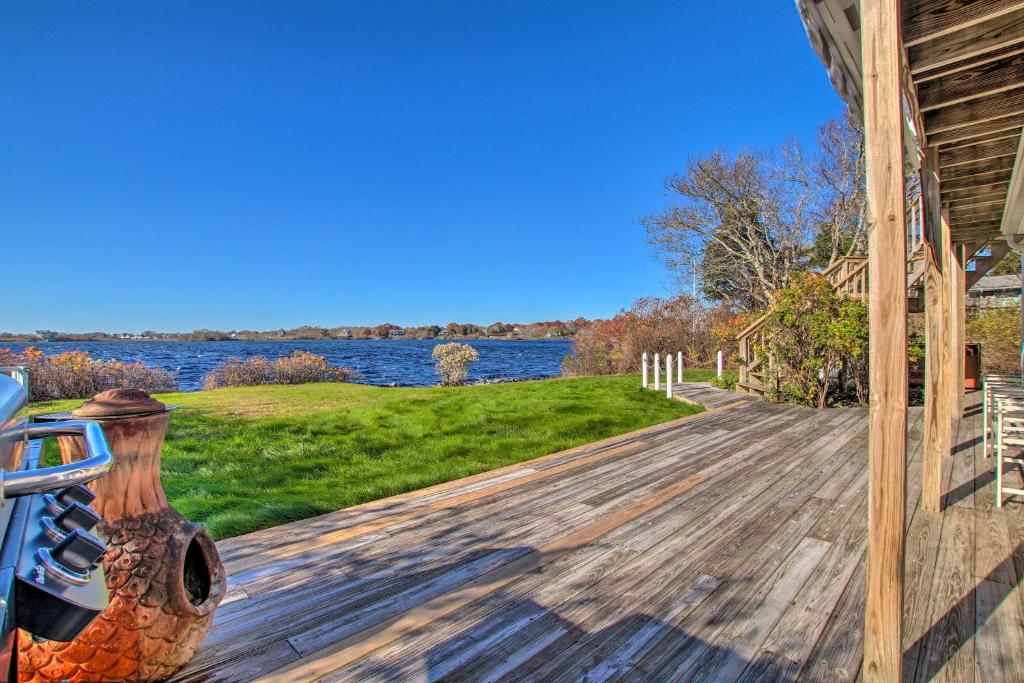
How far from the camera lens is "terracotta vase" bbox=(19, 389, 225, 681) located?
1.46 metres

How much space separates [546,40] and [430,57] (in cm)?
314

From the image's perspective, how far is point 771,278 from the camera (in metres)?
17.3

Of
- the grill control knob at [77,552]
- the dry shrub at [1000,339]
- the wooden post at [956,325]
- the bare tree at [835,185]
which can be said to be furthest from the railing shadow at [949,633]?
the bare tree at [835,185]

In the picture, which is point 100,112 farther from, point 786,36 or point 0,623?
point 786,36

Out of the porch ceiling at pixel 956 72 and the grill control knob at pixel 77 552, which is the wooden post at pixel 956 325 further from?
the grill control knob at pixel 77 552

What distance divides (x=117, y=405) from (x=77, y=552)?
1.22m

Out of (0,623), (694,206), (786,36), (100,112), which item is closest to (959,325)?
(0,623)

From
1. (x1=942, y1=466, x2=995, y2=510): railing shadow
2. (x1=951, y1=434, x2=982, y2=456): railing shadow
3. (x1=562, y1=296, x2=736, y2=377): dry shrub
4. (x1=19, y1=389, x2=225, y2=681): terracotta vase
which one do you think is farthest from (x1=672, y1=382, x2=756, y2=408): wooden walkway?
(x1=19, y1=389, x2=225, y2=681): terracotta vase

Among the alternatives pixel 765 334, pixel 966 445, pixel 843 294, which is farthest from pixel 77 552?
pixel 843 294

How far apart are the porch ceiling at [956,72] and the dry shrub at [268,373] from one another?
14.7 m

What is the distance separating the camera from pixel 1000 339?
34.2 feet

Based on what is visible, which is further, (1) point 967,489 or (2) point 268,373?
(2) point 268,373

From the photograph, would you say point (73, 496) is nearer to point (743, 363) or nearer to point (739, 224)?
point (743, 363)

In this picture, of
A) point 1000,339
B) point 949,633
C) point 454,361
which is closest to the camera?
point 949,633
